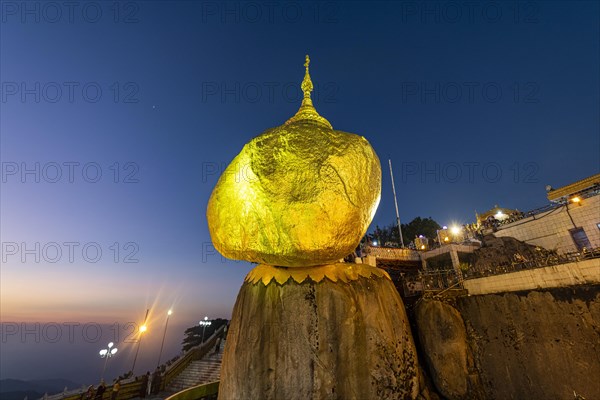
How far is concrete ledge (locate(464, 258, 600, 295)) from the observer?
30.7 ft

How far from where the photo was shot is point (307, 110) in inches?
428

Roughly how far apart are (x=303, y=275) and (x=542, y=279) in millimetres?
9311

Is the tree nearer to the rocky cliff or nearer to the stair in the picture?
the stair

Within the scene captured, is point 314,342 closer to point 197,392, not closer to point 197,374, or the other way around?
point 197,392

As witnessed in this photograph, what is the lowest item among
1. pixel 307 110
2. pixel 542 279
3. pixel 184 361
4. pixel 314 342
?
pixel 184 361

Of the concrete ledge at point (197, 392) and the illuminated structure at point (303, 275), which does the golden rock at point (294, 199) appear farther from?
the concrete ledge at point (197, 392)

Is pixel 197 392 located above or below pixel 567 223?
below

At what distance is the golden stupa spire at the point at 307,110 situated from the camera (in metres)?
10.4

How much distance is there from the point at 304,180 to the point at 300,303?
3.62 metres

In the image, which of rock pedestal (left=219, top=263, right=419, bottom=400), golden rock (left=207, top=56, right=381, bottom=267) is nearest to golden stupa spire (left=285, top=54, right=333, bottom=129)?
golden rock (left=207, top=56, right=381, bottom=267)

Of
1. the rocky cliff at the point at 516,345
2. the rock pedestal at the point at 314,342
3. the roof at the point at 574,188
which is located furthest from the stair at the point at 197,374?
the roof at the point at 574,188

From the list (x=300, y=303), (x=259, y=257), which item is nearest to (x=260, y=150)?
(x=259, y=257)

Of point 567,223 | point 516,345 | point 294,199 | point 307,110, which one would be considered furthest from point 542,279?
point 567,223

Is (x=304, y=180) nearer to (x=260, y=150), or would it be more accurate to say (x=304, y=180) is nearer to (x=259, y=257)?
(x=260, y=150)
